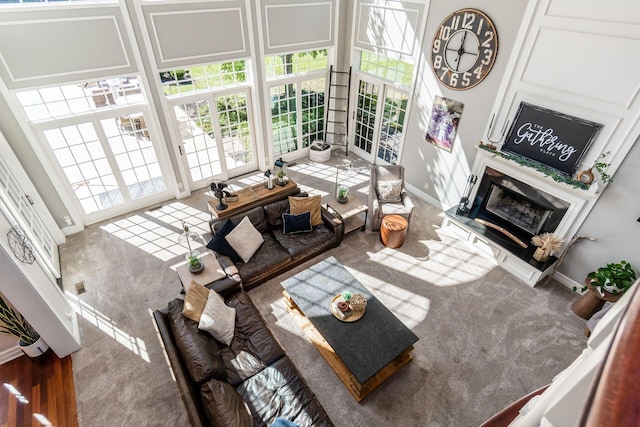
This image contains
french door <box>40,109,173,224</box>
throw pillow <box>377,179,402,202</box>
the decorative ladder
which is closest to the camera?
french door <box>40,109,173,224</box>

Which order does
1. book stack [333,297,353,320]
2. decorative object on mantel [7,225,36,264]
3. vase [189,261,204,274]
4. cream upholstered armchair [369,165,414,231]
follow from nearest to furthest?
1. decorative object on mantel [7,225,36,264]
2. book stack [333,297,353,320]
3. vase [189,261,204,274]
4. cream upholstered armchair [369,165,414,231]

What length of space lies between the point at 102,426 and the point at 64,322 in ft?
4.03

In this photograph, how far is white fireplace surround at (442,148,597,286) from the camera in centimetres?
432

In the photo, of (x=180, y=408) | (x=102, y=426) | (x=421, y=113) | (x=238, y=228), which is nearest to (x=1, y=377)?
(x=102, y=426)

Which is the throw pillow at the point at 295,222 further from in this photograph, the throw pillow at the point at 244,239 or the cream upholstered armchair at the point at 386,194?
the cream upholstered armchair at the point at 386,194

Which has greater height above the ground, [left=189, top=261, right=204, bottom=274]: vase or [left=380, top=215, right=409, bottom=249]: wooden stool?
[left=189, top=261, right=204, bottom=274]: vase

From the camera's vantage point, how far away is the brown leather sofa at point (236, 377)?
2.81 metres

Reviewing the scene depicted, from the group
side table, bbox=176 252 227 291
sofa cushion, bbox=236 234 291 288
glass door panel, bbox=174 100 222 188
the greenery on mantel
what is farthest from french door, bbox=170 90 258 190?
the greenery on mantel

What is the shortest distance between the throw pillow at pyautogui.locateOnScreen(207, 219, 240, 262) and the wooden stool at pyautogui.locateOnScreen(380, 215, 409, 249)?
232 centimetres

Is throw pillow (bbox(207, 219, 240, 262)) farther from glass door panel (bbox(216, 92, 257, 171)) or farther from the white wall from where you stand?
the white wall

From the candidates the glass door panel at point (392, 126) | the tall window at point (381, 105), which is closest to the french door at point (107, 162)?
the tall window at point (381, 105)

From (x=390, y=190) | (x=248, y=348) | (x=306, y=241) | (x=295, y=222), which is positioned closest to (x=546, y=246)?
(x=390, y=190)

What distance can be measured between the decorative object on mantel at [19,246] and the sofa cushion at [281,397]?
2548 mm

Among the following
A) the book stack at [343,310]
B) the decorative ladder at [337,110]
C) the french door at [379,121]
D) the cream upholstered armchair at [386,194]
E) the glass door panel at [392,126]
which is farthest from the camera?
the decorative ladder at [337,110]
